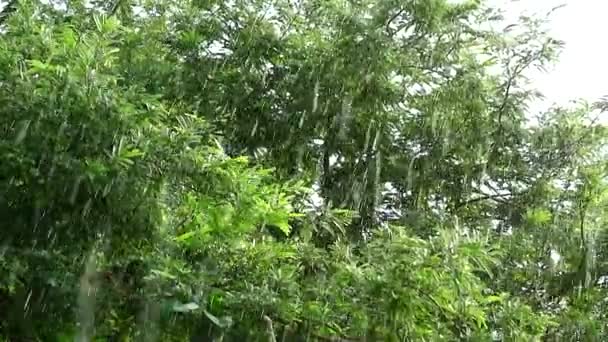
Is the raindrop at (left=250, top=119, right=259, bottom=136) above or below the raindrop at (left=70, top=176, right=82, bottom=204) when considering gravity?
above

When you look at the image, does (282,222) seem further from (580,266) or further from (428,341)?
(580,266)

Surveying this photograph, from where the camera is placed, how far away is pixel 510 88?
465 cm

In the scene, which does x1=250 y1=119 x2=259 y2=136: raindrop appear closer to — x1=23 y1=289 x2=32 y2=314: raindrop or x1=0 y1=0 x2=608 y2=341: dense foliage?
x1=0 y1=0 x2=608 y2=341: dense foliage

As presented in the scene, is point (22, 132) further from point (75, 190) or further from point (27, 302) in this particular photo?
point (27, 302)

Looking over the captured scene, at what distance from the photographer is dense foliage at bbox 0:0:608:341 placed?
277 centimetres

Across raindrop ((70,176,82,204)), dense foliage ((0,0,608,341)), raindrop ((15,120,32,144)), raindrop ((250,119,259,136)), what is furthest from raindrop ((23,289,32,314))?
raindrop ((250,119,259,136))

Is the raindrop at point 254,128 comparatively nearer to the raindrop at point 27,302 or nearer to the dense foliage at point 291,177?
the dense foliage at point 291,177

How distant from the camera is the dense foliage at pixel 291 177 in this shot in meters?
2.77

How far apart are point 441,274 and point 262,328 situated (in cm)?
70

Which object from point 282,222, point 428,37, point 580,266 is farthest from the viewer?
point 580,266

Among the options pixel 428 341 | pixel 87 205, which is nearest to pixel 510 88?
pixel 428 341

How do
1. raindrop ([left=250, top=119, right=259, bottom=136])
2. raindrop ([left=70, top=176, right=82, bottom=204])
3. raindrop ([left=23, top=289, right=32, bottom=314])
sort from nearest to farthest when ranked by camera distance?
raindrop ([left=70, top=176, right=82, bottom=204])
raindrop ([left=23, top=289, right=32, bottom=314])
raindrop ([left=250, top=119, right=259, bottom=136])

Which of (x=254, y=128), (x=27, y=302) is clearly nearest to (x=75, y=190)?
(x=27, y=302)

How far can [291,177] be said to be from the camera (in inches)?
166
